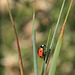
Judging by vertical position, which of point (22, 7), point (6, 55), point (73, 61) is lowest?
point (73, 61)

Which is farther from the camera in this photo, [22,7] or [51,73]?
[22,7]

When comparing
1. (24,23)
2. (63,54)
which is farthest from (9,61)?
(63,54)

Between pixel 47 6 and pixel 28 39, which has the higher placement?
pixel 47 6

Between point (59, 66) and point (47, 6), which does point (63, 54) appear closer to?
point (59, 66)

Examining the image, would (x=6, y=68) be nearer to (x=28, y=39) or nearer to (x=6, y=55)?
(x=6, y=55)

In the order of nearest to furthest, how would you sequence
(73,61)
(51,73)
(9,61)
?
(51,73) → (9,61) → (73,61)

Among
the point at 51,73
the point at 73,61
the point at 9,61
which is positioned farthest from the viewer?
the point at 73,61
